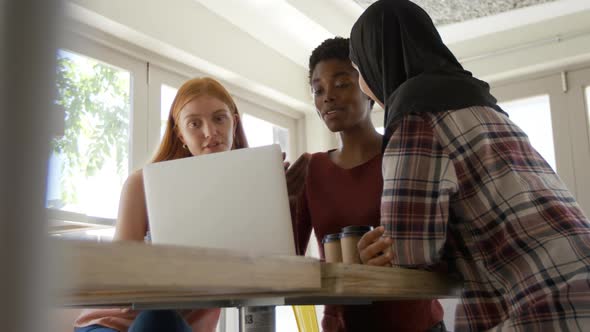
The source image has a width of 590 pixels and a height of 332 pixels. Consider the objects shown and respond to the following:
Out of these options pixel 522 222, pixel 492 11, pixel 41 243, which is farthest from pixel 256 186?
pixel 492 11

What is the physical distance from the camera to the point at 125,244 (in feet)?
1.57

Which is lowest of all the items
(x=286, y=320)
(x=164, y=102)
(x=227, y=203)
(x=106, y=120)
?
(x=286, y=320)

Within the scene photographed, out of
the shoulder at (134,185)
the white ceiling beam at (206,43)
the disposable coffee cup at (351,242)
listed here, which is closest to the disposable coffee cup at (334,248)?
the disposable coffee cup at (351,242)

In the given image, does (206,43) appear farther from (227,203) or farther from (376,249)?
(376,249)

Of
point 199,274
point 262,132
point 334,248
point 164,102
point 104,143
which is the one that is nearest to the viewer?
point 199,274

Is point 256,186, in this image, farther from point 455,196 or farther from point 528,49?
point 528,49

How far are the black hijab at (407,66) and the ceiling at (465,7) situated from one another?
103 inches

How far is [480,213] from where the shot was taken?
101 centimetres

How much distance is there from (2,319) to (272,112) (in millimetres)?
4463

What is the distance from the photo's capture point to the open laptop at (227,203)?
115 centimetres

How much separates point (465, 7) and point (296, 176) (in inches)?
105

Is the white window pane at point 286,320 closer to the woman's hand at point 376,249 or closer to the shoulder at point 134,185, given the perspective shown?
the shoulder at point 134,185

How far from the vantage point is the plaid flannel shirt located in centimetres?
94

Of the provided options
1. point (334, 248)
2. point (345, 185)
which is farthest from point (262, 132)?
point (334, 248)
